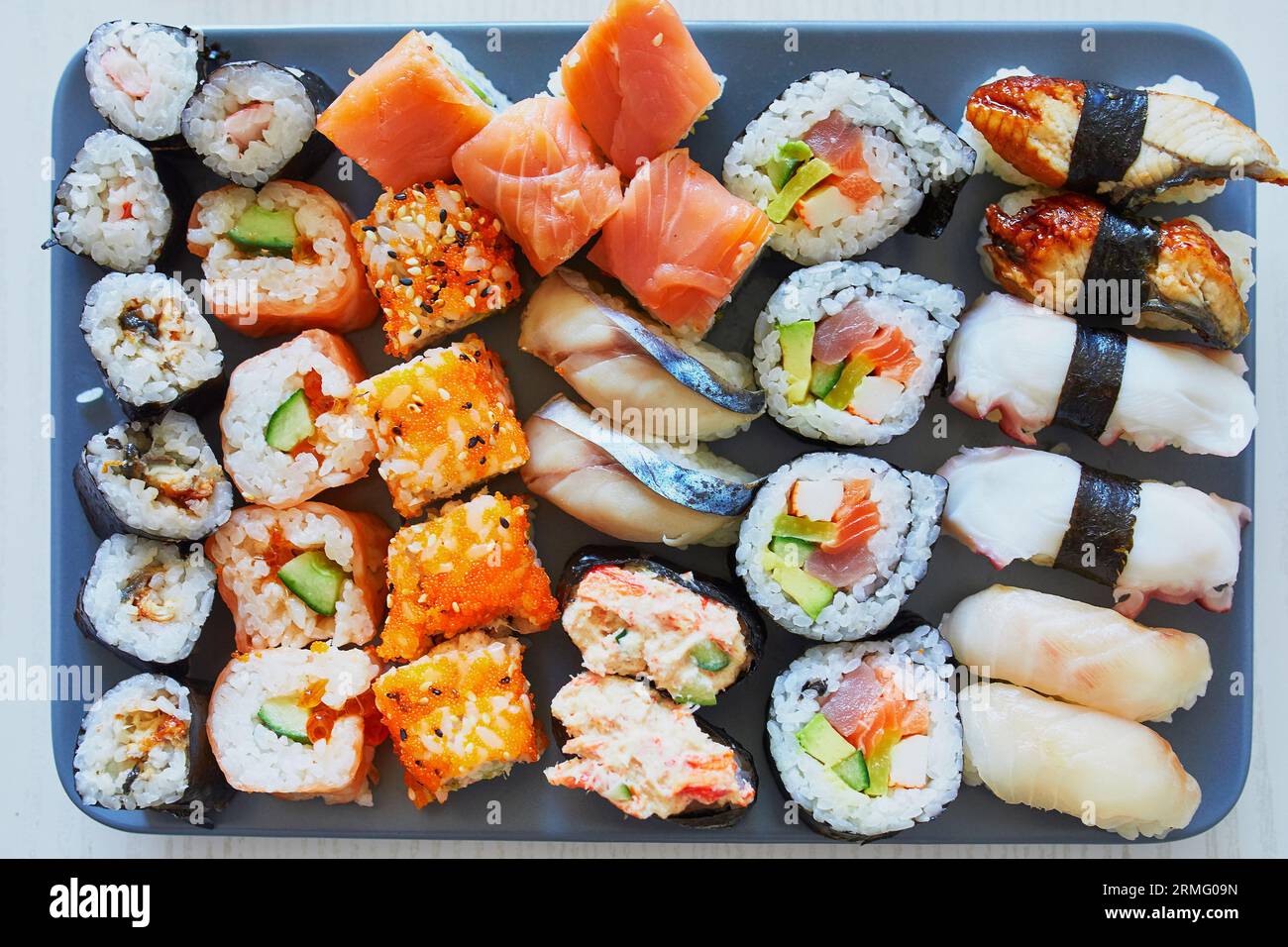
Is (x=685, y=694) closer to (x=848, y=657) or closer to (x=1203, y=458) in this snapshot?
(x=848, y=657)

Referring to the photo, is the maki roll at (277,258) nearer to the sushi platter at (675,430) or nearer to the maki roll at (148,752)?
the sushi platter at (675,430)

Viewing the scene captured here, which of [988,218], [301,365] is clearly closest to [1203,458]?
[988,218]

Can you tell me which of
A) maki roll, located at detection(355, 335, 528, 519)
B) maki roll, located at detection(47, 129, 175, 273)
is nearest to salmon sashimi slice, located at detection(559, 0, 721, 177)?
maki roll, located at detection(355, 335, 528, 519)

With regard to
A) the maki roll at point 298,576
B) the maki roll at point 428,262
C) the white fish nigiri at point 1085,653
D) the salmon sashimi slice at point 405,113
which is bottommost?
the white fish nigiri at point 1085,653

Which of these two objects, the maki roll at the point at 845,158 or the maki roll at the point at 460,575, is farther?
the maki roll at the point at 845,158

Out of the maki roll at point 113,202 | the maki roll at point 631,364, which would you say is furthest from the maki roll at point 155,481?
the maki roll at point 631,364

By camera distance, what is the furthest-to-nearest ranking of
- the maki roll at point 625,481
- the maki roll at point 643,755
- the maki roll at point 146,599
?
1. the maki roll at point 146,599
2. the maki roll at point 625,481
3. the maki roll at point 643,755

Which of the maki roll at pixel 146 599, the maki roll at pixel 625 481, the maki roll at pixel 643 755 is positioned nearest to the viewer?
the maki roll at pixel 643 755

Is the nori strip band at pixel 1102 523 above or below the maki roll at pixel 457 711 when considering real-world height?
above
